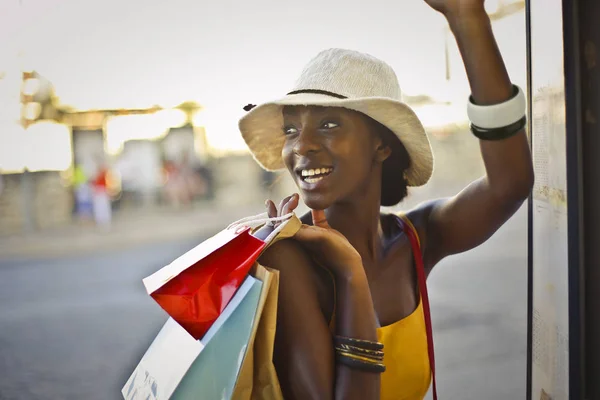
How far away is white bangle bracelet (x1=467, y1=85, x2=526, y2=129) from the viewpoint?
4.63 feet

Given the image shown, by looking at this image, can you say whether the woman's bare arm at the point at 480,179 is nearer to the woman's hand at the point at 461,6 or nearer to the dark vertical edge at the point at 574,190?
the woman's hand at the point at 461,6

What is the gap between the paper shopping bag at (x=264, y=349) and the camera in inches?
47.6

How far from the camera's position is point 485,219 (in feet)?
5.34

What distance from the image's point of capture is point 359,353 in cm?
128

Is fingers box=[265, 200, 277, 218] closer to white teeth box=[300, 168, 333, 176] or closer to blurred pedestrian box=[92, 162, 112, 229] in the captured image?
white teeth box=[300, 168, 333, 176]

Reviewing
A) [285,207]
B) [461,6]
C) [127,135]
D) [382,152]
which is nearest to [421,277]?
[382,152]

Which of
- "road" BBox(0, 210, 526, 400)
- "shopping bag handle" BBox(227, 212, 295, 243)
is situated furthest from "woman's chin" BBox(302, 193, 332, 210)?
"road" BBox(0, 210, 526, 400)

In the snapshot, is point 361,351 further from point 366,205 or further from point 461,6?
point 461,6

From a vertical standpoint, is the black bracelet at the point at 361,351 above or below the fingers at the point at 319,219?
below

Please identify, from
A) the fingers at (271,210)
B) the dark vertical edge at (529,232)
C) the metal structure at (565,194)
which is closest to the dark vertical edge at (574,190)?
the metal structure at (565,194)

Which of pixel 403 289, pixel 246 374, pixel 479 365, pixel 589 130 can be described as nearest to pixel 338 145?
pixel 403 289

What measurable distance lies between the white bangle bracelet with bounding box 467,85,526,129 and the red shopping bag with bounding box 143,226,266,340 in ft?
1.85

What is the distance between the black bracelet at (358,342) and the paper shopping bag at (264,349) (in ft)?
0.47

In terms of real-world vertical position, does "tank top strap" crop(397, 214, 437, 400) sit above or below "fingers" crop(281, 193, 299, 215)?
below
